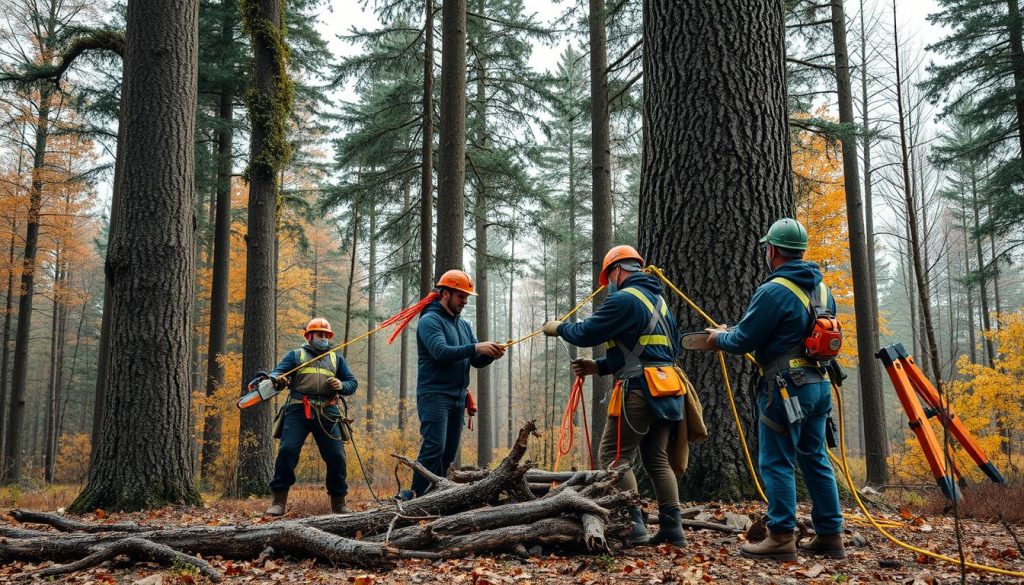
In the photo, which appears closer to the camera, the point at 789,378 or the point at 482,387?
the point at 789,378

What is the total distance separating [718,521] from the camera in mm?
5047

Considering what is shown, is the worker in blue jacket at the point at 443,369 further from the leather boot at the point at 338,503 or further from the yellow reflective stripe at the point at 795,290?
the yellow reflective stripe at the point at 795,290

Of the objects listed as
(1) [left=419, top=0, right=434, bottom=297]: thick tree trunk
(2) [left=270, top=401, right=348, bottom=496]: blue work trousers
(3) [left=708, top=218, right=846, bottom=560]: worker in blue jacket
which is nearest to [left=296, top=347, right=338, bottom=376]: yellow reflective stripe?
(2) [left=270, top=401, right=348, bottom=496]: blue work trousers

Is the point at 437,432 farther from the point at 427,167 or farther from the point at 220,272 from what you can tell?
the point at 220,272

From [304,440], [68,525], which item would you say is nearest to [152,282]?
[304,440]

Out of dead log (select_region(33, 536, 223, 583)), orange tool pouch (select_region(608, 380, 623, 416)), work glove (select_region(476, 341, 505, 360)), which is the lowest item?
dead log (select_region(33, 536, 223, 583))

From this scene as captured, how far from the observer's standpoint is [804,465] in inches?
167

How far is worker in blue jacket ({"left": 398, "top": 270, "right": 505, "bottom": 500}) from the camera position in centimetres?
628

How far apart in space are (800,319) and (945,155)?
2048 centimetres

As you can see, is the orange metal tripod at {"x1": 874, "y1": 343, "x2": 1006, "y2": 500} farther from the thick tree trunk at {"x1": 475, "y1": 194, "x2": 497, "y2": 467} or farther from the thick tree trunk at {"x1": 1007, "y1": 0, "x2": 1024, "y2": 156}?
the thick tree trunk at {"x1": 1007, "y1": 0, "x2": 1024, "y2": 156}

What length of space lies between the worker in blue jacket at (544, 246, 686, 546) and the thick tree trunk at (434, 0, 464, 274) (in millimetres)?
6806

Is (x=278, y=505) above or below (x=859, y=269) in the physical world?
below

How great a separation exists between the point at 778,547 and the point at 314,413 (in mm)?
5431

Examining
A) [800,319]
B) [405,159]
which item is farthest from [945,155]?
[800,319]
